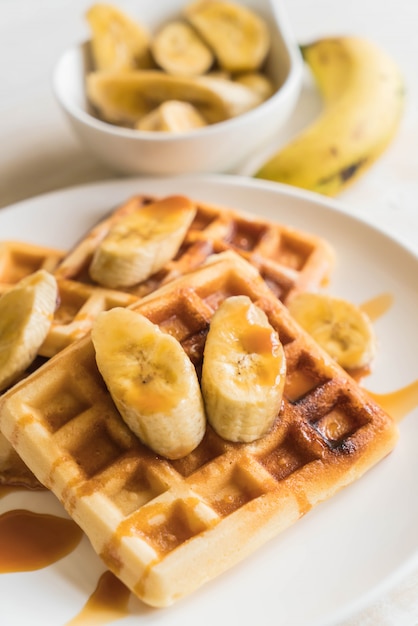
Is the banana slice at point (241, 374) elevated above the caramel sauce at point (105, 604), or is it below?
above

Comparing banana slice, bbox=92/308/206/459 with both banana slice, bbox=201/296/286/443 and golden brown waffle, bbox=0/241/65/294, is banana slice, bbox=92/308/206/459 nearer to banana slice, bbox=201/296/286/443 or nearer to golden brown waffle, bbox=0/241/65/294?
banana slice, bbox=201/296/286/443

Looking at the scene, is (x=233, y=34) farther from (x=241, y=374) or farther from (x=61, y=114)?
(x=241, y=374)

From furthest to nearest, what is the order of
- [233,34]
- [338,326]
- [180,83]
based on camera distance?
[233,34], [180,83], [338,326]

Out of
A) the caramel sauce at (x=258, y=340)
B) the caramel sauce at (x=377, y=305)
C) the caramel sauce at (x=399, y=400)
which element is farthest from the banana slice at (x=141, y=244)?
the caramel sauce at (x=399, y=400)

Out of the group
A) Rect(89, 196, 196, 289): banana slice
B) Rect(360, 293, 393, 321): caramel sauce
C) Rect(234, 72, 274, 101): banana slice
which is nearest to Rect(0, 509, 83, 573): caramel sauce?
Rect(89, 196, 196, 289): banana slice

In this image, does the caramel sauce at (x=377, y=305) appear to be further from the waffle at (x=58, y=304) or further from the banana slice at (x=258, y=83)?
the banana slice at (x=258, y=83)

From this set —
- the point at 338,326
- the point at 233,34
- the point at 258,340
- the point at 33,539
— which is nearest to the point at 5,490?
the point at 33,539
